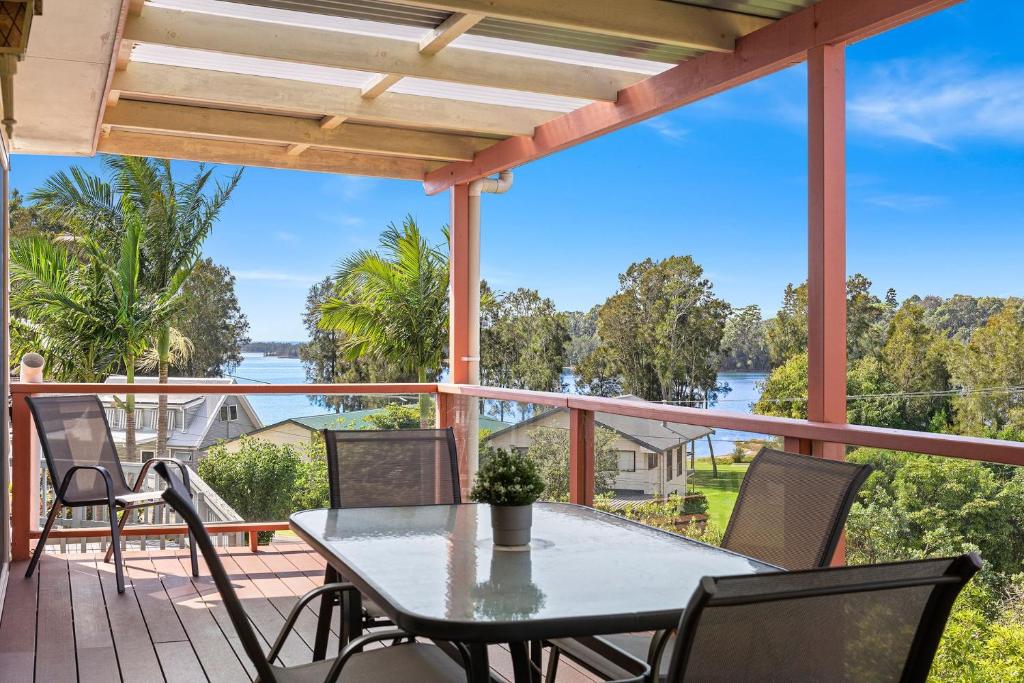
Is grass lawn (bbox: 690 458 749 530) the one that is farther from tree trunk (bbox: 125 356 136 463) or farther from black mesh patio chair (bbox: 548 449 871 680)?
tree trunk (bbox: 125 356 136 463)

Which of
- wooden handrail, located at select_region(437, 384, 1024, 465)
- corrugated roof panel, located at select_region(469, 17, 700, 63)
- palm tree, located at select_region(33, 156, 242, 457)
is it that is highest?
palm tree, located at select_region(33, 156, 242, 457)

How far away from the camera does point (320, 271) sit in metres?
33.2

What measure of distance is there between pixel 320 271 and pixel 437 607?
1262 inches

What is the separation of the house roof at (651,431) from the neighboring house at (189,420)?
2.37 metres

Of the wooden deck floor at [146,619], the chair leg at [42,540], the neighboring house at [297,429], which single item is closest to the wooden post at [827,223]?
the wooden deck floor at [146,619]

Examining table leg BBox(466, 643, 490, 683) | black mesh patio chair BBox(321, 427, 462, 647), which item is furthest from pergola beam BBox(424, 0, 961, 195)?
table leg BBox(466, 643, 490, 683)

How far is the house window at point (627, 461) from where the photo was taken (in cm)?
464

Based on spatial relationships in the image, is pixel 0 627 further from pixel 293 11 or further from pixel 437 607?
pixel 437 607

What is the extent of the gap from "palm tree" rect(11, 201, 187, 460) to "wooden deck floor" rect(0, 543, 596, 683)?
1097 cm

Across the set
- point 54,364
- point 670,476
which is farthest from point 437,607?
point 54,364

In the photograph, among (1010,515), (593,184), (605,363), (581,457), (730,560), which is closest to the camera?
(730,560)

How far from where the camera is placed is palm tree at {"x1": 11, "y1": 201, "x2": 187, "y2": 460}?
15633 mm

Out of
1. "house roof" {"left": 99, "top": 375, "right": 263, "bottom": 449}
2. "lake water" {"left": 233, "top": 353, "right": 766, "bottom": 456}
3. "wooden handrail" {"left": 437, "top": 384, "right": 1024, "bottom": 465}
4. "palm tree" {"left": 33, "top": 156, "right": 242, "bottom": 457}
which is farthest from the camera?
"lake water" {"left": 233, "top": 353, "right": 766, "bottom": 456}

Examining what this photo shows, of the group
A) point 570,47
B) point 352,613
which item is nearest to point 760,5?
point 570,47
